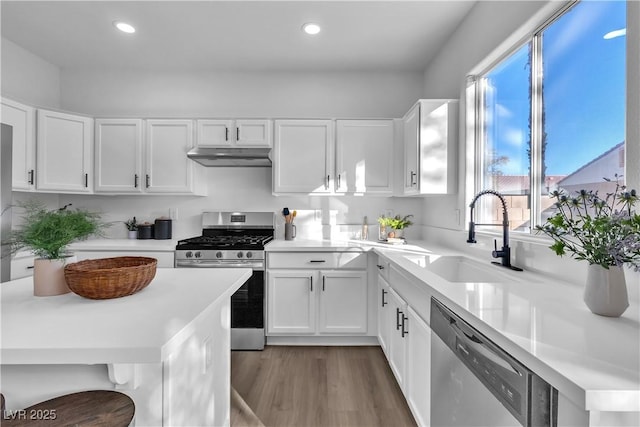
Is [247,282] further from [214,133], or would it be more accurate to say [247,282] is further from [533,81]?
[533,81]

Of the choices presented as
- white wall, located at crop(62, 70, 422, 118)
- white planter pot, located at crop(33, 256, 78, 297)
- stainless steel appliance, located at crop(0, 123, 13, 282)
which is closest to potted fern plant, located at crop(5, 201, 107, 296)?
white planter pot, located at crop(33, 256, 78, 297)

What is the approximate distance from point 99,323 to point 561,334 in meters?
1.26

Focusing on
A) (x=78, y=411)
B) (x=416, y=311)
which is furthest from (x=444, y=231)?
(x=78, y=411)

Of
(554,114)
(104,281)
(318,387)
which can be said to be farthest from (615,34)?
(318,387)

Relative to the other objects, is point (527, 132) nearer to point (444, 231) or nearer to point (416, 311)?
point (444, 231)

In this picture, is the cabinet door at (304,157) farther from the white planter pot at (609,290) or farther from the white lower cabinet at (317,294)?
the white planter pot at (609,290)

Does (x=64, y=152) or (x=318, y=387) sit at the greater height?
(x=64, y=152)

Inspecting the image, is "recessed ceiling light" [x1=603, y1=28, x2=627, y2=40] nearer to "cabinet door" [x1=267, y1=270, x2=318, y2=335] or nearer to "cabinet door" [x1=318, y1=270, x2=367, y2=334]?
"cabinet door" [x1=318, y1=270, x2=367, y2=334]

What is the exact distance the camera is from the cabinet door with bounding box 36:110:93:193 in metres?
2.75

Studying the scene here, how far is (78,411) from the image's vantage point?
2.57 feet

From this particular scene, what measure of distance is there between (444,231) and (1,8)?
4.13 m

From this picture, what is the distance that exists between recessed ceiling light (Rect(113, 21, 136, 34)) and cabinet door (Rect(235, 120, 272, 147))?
45.0 inches

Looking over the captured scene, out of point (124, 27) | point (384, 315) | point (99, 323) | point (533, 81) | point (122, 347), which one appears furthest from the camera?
point (124, 27)

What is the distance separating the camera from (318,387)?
2145mm
